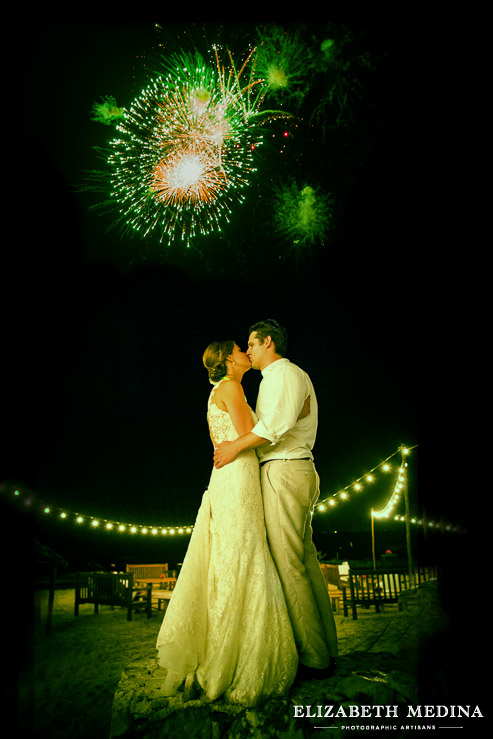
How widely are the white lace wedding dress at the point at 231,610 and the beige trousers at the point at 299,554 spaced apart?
0.28 ft

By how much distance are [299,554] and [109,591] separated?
629cm

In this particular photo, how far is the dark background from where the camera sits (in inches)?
250

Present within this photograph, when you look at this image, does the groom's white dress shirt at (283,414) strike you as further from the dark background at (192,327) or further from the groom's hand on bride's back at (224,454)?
the dark background at (192,327)

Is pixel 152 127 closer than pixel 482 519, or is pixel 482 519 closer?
pixel 482 519

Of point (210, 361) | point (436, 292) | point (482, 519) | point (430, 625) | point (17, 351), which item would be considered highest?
point (436, 292)

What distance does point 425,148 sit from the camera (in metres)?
5.20

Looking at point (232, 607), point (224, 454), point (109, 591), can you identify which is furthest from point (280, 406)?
point (109, 591)

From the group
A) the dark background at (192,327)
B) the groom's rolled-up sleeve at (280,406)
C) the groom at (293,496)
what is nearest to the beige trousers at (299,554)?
the groom at (293,496)

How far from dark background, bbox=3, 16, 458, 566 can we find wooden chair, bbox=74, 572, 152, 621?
2033 millimetres

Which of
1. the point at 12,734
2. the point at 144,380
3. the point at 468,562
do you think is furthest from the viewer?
the point at 144,380

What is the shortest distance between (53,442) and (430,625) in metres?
11.1

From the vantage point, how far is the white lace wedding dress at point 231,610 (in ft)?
7.32

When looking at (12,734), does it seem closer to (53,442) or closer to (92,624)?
(92,624)

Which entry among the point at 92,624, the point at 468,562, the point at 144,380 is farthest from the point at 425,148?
the point at 144,380
